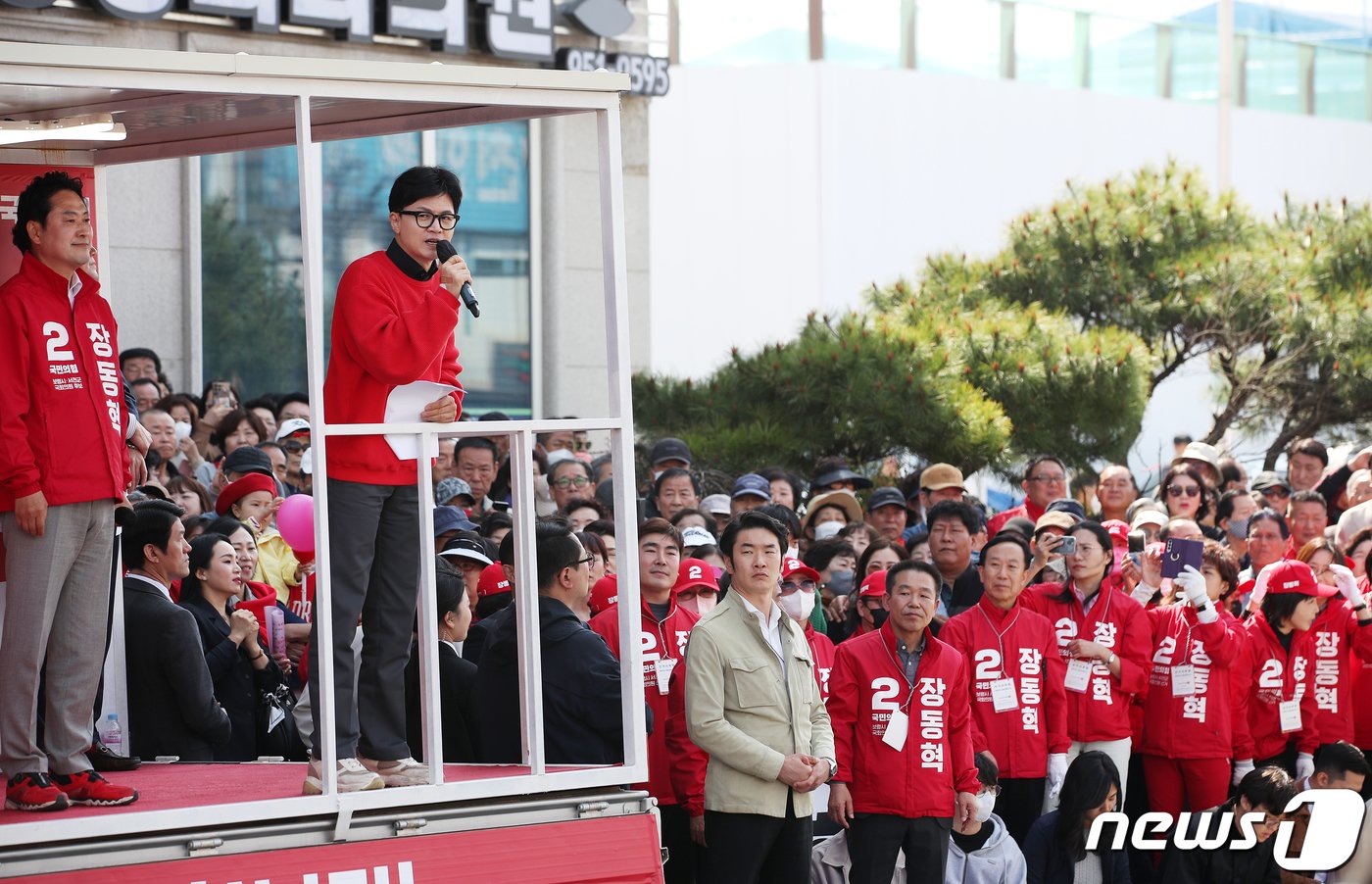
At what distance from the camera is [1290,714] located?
30.1 ft

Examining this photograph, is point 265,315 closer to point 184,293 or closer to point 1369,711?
point 184,293

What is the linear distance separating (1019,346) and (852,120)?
378 inches

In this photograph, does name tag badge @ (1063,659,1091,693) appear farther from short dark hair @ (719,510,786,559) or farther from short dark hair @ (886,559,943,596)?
short dark hair @ (719,510,786,559)

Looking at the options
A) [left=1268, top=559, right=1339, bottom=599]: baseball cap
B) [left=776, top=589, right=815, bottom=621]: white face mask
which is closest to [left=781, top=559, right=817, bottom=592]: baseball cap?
[left=776, top=589, right=815, bottom=621]: white face mask

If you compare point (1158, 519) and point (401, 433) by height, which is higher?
point (401, 433)

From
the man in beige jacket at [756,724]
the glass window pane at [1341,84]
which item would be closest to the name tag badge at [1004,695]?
the man in beige jacket at [756,724]

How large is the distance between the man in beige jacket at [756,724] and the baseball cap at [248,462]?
9.20 feet

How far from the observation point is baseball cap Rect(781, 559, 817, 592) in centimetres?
782

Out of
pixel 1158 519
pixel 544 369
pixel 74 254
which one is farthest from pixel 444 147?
pixel 74 254

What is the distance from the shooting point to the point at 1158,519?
1009 cm

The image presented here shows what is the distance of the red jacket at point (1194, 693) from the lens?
8742 mm

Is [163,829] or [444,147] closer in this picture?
[163,829]

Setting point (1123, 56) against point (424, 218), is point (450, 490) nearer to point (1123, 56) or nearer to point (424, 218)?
point (424, 218)

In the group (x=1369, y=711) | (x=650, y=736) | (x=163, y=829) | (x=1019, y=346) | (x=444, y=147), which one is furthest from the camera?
(x=444, y=147)
